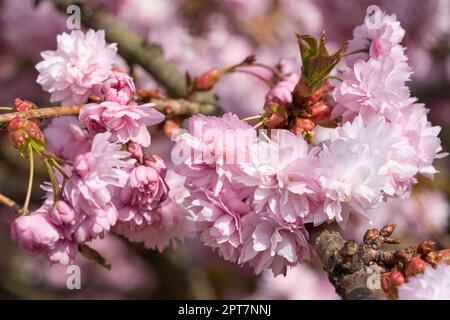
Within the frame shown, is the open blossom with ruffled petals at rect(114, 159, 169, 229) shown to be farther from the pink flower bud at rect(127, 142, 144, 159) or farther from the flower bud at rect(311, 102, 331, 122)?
the flower bud at rect(311, 102, 331, 122)

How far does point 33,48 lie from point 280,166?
1.79m

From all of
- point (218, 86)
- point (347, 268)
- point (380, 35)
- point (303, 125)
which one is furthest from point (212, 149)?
point (218, 86)

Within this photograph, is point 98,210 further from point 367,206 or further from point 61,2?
point 61,2

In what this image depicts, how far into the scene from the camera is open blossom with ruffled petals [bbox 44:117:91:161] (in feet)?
5.11

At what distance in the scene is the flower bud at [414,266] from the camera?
1172 millimetres

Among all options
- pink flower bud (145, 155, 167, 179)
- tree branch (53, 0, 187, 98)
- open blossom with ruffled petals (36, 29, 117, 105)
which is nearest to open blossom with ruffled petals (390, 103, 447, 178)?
pink flower bud (145, 155, 167, 179)

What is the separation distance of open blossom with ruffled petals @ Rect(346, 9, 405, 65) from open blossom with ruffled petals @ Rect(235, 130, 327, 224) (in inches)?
12.5

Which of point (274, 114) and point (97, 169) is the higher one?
point (274, 114)

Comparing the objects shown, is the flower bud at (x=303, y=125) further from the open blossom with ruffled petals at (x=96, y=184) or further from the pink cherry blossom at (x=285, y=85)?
the open blossom with ruffled petals at (x=96, y=184)

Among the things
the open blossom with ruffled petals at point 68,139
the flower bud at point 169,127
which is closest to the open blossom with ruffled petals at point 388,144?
the flower bud at point 169,127

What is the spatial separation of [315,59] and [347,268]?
413mm

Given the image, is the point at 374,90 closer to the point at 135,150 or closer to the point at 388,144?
the point at 388,144

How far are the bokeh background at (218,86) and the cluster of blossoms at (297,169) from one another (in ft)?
3.53

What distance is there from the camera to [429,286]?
111cm
